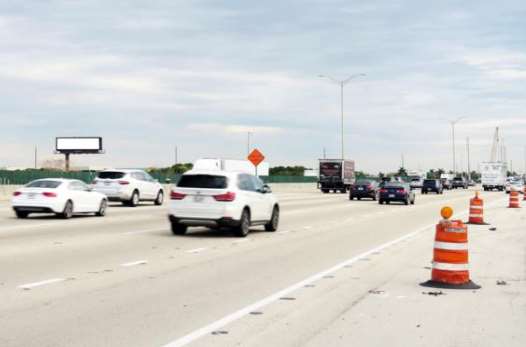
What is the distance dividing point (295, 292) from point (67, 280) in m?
3.36

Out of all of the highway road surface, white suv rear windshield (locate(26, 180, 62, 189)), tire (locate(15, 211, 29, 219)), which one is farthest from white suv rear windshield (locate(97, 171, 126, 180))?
the highway road surface

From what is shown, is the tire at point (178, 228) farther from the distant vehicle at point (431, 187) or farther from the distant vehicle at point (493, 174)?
the distant vehicle at point (493, 174)

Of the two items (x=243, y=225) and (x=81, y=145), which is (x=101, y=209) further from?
(x=81, y=145)

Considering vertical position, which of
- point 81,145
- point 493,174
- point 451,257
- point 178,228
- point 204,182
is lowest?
point 178,228

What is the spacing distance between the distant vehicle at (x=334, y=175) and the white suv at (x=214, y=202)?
171 ft

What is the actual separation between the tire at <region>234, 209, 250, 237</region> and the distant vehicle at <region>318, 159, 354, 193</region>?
5234 centimetres

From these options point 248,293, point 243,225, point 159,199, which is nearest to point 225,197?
point 243,225

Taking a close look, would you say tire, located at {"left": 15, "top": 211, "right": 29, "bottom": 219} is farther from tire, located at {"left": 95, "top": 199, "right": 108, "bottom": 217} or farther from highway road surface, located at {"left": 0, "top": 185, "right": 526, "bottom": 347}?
highway road surface, located at {"left": 0, "top": 185, "right": 526, "bottom": 347}

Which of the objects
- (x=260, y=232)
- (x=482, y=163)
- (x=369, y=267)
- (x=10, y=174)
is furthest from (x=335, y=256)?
(x=482, y=163)

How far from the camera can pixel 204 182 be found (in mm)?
20406

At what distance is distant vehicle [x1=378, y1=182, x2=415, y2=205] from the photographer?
146ft

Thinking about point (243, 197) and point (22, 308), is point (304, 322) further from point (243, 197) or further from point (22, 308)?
point (243, 197)

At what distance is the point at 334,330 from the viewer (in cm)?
802

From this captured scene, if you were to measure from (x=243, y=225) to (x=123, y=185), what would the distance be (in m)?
17.6
